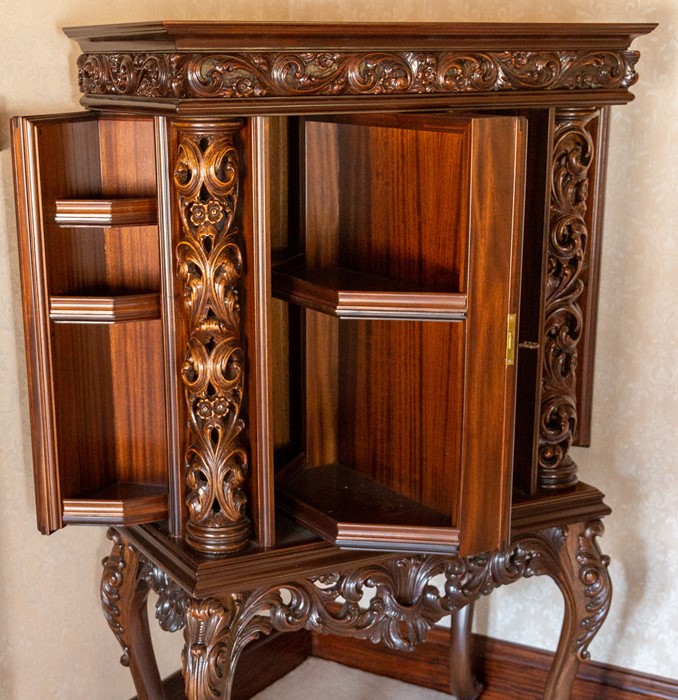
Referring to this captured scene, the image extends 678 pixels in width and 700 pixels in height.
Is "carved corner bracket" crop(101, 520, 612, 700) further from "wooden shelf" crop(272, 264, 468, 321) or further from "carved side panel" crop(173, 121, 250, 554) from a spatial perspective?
"wooden shelf" crop(272, 264, 468, 321)

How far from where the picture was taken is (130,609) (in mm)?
1576

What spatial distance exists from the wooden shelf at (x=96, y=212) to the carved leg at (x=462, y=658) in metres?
1.09

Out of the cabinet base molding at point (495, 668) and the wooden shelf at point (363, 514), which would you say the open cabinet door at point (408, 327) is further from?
the cabinet base molding at point (495, 668)

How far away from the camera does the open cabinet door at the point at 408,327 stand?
4.04ft

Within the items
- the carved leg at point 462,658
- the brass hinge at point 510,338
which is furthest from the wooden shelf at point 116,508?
the carved leg at point 462,658

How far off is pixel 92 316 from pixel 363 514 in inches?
17.6

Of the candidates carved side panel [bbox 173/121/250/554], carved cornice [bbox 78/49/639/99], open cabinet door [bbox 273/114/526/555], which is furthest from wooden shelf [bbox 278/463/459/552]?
carved cornice [bbox 78/49/639/99]

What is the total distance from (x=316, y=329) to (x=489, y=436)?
35cm

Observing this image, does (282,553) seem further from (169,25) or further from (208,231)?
(169,25)

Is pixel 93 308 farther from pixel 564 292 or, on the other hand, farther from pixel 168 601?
pixel 564 292

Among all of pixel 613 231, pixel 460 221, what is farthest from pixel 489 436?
pixel 613 231

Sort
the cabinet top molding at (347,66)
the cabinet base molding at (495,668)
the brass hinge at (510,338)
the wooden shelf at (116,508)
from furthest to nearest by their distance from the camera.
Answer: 1. the cabinet base molding at (495,668)
2. the wooden shelf at (116,508)
3. the brass hinge at (510,338)
4. the cabinet top molding at (347,66)

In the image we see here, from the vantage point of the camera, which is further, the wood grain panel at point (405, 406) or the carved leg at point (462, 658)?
the carved leg at point (462, 658)

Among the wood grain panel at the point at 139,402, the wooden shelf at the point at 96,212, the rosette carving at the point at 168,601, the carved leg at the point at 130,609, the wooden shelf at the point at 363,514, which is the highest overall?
the wooden shelf at the point at 96,212
